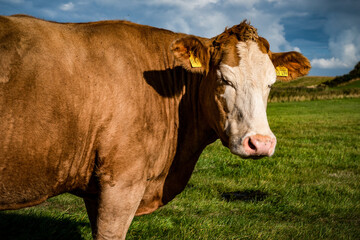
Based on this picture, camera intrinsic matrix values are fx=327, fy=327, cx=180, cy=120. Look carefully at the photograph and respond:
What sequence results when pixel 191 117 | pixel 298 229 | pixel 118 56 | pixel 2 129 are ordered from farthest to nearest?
pixel 298 229 < pixel 191 117 < pixel 118 56 < pixel 2 129

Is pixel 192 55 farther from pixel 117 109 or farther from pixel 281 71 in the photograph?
pixel 281 71

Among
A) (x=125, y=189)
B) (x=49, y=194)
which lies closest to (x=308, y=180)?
(x=125, y=189)

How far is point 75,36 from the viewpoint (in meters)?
2.91

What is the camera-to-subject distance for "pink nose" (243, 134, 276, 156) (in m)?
2.75

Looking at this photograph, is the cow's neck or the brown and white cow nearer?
the brown and white cow

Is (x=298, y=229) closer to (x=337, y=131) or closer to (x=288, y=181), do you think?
(x=288, y=181)

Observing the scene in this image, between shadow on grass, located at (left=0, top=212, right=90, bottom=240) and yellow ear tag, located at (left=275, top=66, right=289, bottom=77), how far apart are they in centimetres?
316

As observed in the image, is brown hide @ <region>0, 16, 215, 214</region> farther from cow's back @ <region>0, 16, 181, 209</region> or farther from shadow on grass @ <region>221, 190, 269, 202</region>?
shadow on grass @ <region>221, 190, 269, 202</region>

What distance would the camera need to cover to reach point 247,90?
300 centimetres

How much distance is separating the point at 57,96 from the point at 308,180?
5687 millimetres

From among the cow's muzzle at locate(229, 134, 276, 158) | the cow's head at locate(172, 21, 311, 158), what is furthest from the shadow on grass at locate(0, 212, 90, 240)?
the cow's muzzle at locate(229, 134, 276, 158)

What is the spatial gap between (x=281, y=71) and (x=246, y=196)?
2707 mm

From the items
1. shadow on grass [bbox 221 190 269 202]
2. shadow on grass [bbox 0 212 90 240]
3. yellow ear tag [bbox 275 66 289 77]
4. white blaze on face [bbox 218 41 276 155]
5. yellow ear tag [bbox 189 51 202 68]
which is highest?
yellow ear tag [bbox 189 51 202 68]

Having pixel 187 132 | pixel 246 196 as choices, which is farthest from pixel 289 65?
pixel 246 196
